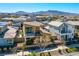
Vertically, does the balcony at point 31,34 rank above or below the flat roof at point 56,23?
below

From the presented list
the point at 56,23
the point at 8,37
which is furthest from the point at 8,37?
the point at 56,23

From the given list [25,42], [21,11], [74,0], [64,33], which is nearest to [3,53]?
[25,42]

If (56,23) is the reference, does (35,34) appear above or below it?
below

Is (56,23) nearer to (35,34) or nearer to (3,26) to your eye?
(35,34)

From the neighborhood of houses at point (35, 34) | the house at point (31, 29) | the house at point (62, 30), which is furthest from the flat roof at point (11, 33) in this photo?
the house at point (62, 30)

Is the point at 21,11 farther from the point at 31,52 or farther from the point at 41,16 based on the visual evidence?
the point at 31,52

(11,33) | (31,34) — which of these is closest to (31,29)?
(31,34)

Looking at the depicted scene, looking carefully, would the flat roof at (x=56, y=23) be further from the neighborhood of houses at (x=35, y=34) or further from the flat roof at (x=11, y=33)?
the flat roof at (x=11, y=33)

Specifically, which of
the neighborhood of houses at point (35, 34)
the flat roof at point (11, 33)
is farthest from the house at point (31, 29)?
the flat roof at point (11, 33)
